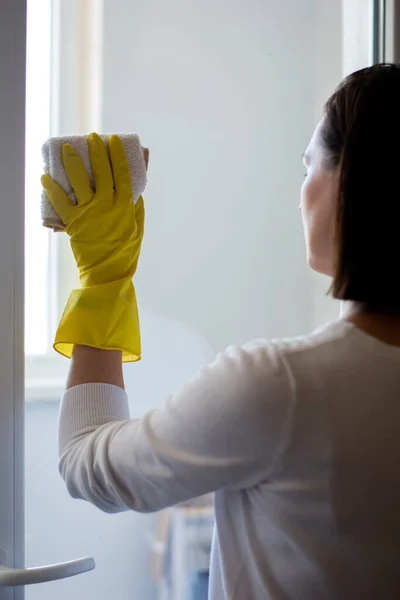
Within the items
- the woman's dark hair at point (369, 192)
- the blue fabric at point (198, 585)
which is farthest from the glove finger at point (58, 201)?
the blue fabric at point (198, 585)

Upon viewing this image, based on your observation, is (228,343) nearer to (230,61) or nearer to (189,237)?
(189,237)

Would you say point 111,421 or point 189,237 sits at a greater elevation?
point 189,237

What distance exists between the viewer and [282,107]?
94cm

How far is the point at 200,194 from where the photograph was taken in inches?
35.1

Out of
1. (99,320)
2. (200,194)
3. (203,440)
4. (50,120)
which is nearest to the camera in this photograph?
(203,440)

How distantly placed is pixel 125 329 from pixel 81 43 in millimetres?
407

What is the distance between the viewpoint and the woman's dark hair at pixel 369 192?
1.76 feet

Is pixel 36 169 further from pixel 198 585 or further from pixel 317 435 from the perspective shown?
pixel 198 585

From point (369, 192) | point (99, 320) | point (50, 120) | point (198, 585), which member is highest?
point (50, 120)

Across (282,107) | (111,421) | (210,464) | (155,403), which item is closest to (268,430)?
(210,464)

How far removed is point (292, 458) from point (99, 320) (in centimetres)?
27

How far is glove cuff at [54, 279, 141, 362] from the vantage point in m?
0.66

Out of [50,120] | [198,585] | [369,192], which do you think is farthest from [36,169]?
[198,585]

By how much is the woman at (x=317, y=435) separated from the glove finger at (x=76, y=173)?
257 millimetres
